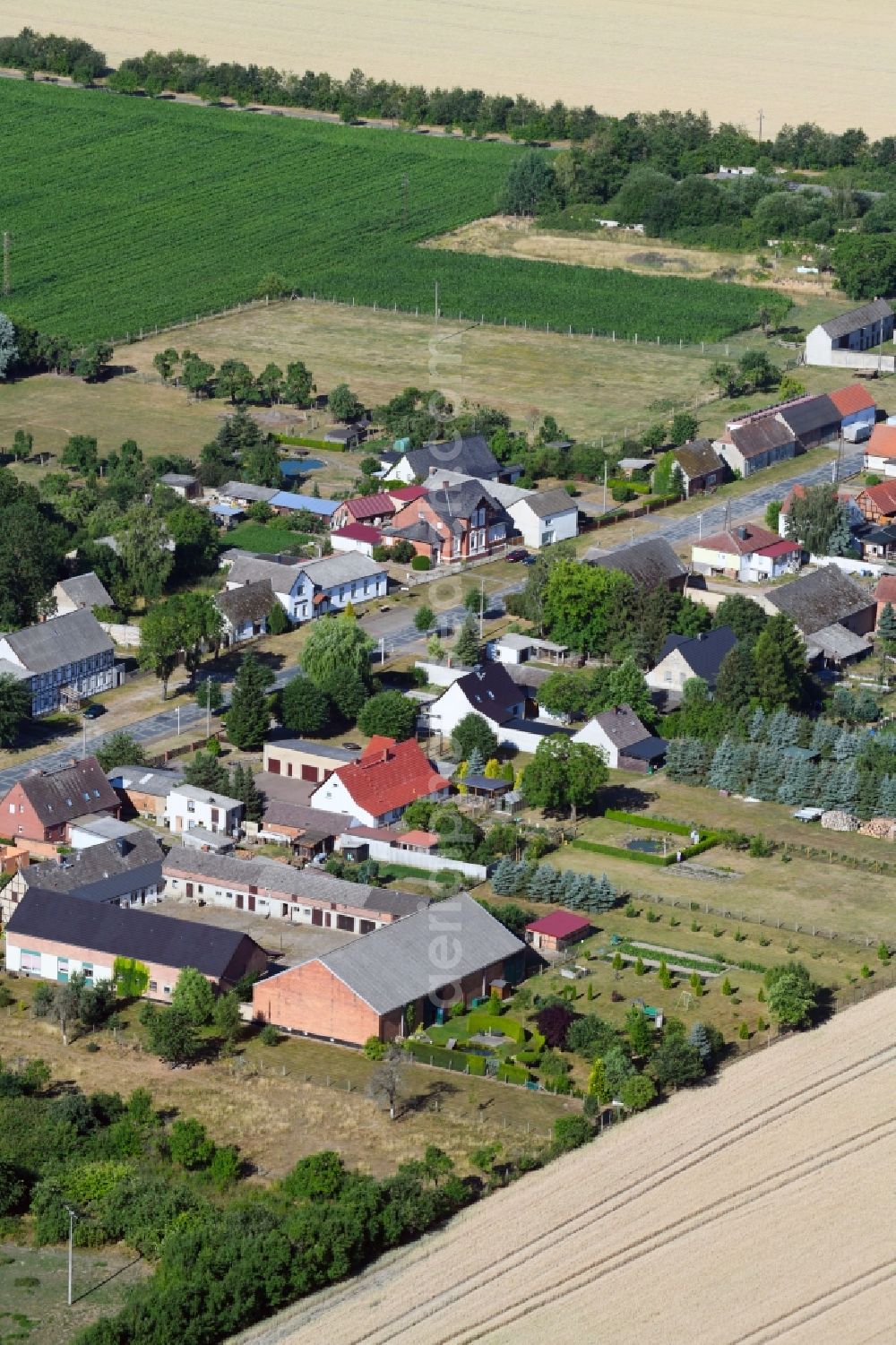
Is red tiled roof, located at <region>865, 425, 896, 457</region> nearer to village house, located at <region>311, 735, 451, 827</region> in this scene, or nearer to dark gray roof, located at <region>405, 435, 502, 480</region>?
dark gray roof, located at <region>405, 435, 502, 480</region>

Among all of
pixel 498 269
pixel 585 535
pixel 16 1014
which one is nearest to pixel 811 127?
pixel 498 269

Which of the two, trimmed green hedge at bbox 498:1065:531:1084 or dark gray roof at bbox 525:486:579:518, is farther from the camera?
dark gray roof at bbox 525:486:579:518

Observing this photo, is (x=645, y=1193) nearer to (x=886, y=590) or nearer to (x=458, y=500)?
(x=886, y=590)

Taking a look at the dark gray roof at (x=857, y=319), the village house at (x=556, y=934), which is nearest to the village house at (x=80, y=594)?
the village house at (x=556, y=934)

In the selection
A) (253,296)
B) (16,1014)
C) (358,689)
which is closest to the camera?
(16,1014)

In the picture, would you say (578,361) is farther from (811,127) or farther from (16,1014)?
(16,1014)

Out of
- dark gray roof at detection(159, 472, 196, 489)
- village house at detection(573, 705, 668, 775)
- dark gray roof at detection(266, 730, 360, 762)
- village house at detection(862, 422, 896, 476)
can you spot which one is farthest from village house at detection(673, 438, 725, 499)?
dark gray roof at detection(266, 730, 360, 762)
